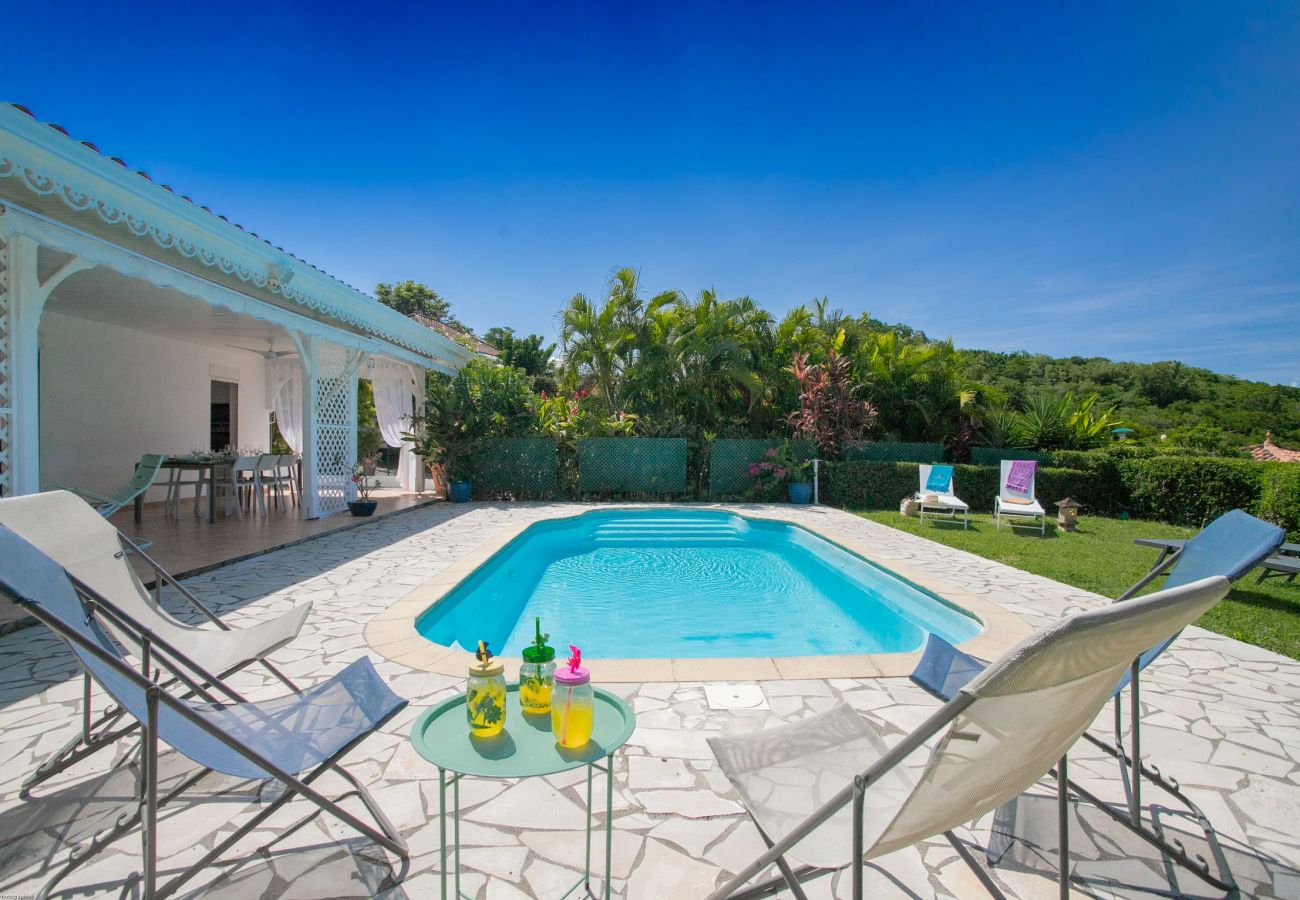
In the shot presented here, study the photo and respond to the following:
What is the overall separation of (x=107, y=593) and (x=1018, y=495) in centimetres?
1134

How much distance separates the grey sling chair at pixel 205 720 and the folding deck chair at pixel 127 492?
5.09 metres

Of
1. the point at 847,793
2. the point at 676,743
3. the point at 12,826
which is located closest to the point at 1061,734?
the point at 847,793

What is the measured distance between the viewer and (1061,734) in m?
1.40

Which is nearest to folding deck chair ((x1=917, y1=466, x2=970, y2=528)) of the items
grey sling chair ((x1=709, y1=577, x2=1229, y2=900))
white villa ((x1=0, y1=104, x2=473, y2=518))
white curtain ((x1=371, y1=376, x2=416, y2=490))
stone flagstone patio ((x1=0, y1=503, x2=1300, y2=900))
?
stone flagstone patio ((x1=0, y1=503, x2=1300, y2=900))

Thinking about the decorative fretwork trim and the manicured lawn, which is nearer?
the decorative fretwork trim

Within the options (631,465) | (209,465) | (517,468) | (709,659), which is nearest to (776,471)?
(631,465)

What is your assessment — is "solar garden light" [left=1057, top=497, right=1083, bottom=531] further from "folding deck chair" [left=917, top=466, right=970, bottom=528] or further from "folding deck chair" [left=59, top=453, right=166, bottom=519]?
"folding deck chair" [left=59, top=453, right=166, bottom=519]

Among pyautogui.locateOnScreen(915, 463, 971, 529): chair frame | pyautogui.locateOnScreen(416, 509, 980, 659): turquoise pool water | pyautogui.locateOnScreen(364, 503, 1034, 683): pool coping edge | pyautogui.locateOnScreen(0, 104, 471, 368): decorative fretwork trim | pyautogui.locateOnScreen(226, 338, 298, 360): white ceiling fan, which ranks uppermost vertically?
pyautogui.locateOnScreen(0, 104, 471, 368): decorative fretwork trim

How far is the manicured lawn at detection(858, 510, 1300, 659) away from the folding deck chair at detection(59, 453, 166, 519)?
28.3 ft

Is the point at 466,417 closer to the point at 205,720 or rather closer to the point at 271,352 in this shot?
the point at 271,352

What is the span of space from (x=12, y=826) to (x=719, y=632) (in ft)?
15.1

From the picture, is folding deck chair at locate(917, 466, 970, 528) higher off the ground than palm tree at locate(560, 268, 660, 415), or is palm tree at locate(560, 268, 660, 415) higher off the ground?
palm tree at locate(560, 268, 660, 415)

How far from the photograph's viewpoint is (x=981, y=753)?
4.03ft

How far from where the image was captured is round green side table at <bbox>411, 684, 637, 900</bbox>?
61.5 inches
